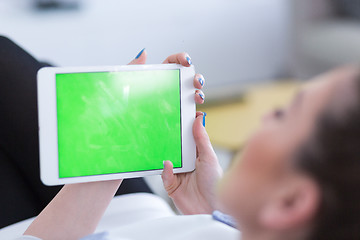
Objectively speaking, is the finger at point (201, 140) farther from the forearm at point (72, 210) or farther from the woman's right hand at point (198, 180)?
the forearm at point (72, 210)

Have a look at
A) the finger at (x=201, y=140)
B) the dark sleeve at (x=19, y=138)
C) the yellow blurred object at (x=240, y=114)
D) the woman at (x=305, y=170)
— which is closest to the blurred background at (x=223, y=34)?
the yellow blurred object at (x=240, y=114)

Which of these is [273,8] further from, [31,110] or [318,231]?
[318,231]

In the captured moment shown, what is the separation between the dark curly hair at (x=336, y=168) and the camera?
38 cm

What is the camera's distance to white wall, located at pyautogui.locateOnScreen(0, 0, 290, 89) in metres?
2.30

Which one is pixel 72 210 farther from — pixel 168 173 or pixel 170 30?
pixel 170 30

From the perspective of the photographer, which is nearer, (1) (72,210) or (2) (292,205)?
(2) (292,205)

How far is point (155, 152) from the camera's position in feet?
2.20

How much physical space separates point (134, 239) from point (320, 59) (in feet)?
7.27

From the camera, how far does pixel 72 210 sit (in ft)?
2.22

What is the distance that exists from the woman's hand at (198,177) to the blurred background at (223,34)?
992 millimetres

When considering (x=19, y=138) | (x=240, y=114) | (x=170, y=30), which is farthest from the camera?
(x=170, y=30)

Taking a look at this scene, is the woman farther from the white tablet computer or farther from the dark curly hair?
the white tablet computer

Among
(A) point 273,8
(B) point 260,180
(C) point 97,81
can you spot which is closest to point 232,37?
(A) point 273,8

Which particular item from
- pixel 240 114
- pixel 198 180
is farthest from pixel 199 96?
pixel 240 114
